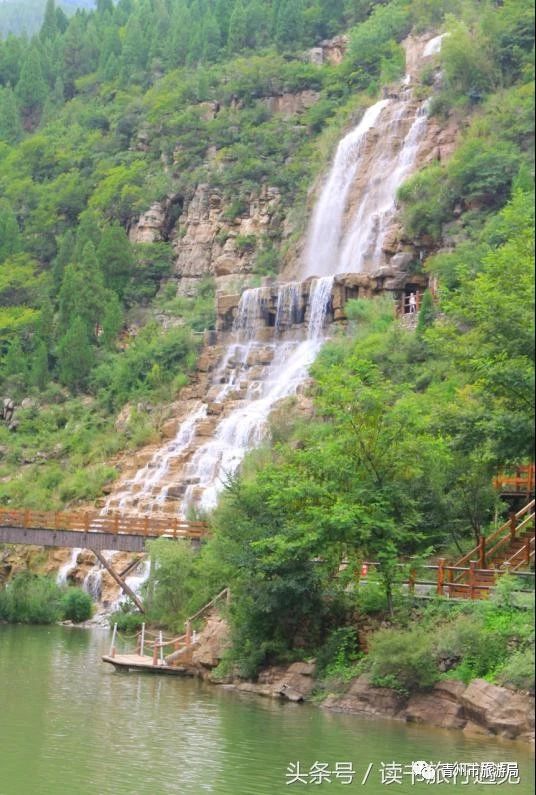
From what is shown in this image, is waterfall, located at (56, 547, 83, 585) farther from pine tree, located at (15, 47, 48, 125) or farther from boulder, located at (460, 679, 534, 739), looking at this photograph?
pine tree, located at (15, 47, 48, 125)

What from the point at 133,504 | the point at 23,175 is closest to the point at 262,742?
the point at 133,504

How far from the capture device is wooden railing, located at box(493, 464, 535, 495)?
34.8 metres

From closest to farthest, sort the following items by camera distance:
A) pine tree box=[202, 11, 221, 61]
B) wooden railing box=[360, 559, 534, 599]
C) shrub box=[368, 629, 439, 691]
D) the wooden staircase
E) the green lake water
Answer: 1. the green lake water
2. shrub box=[368, 629, 439, 691]
3. wooden railing box=[360, 559, 534, 599]
4. the wooden staircase
5. pine tree box=[202, 11, 221, 61]

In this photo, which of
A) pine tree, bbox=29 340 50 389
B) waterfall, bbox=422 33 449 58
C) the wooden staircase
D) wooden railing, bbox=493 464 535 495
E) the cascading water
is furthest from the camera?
waterfall, bbox=422 33 449 58

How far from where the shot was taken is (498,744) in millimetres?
24391

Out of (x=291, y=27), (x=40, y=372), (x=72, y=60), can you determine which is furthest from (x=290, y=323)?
(x=72, y=60)

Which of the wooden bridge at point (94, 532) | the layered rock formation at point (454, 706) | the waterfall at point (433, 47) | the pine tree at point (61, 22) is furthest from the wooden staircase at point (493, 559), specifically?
the pine tree at point (61, 22)

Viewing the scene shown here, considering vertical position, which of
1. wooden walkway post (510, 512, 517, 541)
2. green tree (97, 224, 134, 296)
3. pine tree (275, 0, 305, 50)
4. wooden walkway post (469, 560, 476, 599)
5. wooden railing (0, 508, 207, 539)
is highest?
pine tree (275, 0, 305, 50)

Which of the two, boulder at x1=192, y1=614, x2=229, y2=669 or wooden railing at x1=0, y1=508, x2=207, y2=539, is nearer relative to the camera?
boulder at x1=192, y1=614, x2=229, y2=669

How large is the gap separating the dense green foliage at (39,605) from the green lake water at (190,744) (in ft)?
59.6

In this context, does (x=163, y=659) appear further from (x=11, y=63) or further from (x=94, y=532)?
(x=11, y=63)

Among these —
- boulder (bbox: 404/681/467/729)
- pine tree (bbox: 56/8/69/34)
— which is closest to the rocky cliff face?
boulder (bbox: 404/681/467/729)

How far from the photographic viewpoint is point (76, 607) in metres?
52.4

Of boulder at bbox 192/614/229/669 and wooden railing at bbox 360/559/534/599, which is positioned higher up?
wooden railing at bbox 360/559/534/599
